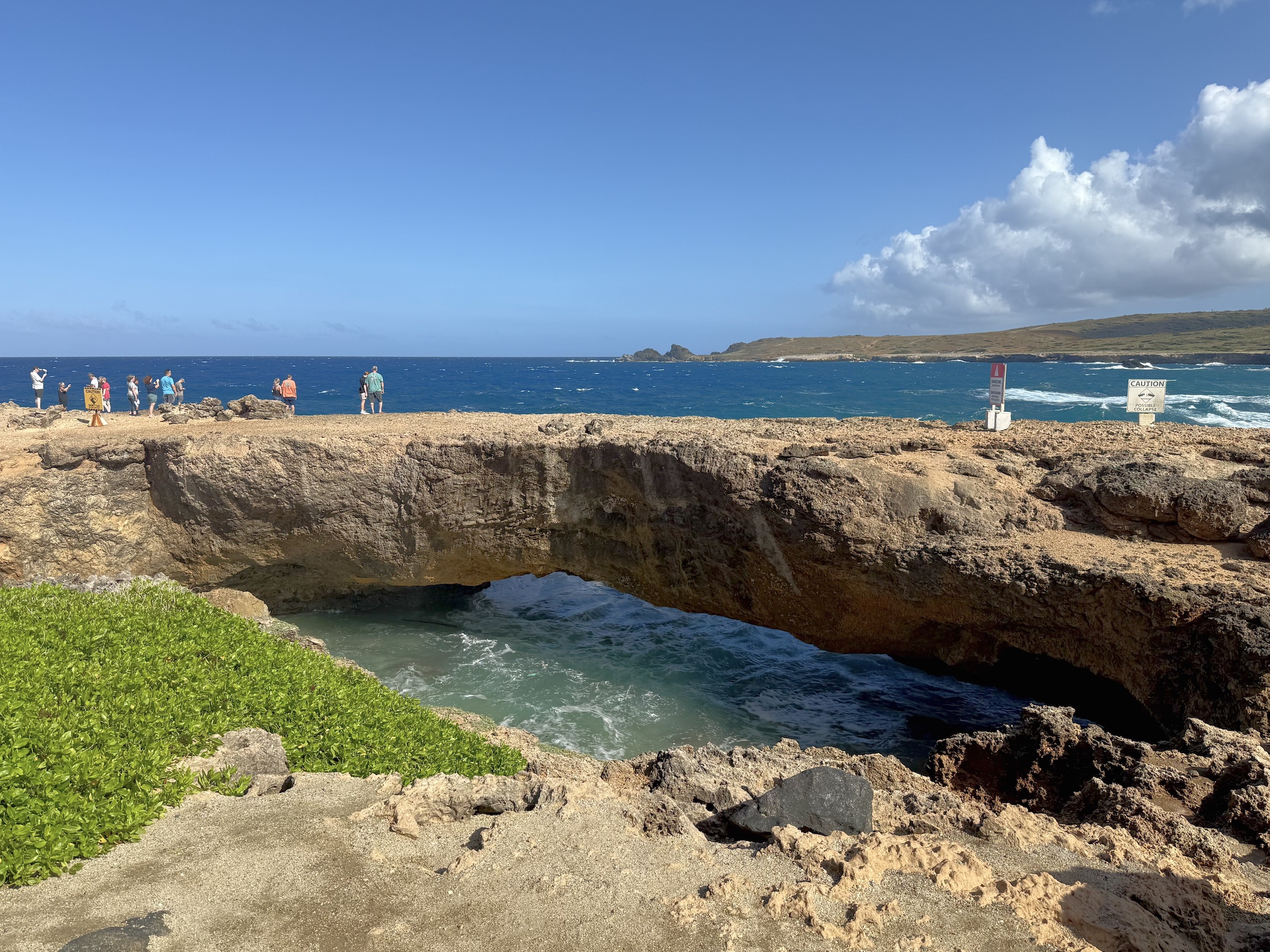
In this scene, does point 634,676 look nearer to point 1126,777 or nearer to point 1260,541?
point 1126,777

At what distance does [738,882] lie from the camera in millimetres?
4895

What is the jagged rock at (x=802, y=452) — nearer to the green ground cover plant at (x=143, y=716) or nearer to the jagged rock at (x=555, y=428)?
the jagged rock at (x=555, y=428)

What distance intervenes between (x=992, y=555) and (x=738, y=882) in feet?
23.9

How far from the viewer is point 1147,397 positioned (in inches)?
544

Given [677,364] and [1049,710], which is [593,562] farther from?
[677,364]

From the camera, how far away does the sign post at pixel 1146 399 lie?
541 inches

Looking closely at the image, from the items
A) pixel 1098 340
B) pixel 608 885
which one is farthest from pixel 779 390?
pixel 1098 340

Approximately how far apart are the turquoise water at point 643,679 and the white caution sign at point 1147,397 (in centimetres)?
573

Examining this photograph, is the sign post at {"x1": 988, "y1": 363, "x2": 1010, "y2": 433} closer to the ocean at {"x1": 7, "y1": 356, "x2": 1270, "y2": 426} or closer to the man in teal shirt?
the man in teal shirt

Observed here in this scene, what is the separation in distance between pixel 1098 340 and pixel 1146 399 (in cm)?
14151

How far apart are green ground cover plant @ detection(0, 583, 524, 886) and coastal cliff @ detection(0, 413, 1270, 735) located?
162 inches

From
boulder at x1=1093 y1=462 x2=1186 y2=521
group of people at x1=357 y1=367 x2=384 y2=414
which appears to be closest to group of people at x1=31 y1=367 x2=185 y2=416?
group of people at x1=357 y1=367 x2=384 y2=414

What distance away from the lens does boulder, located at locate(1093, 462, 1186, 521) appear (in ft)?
34.0

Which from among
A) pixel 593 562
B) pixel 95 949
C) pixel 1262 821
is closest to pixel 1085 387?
pixel 593 562
